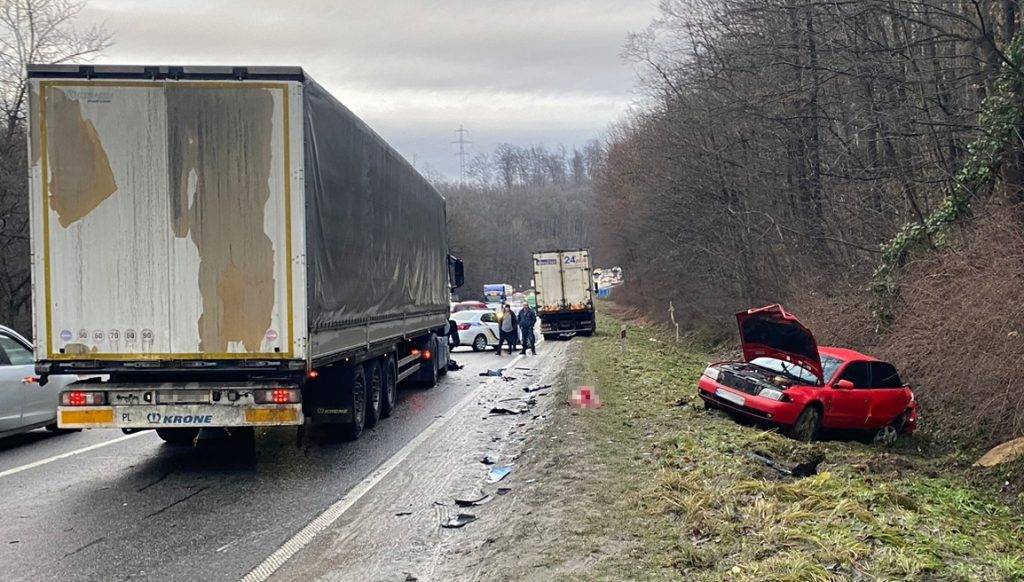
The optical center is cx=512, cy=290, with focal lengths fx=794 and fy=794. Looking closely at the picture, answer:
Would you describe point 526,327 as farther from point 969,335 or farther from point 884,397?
point 969,335

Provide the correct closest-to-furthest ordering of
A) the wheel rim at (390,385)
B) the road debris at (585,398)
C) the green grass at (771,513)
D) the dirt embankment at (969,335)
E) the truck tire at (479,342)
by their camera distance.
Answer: the green grass at (771,513), the dirt embankment at (969,335), the road debris at (585,398), the wheel rim at (390,385), the truck tire at (479,342)

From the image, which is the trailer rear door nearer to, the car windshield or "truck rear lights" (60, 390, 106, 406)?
"truck rear lights" (60, 390, 106, 406)

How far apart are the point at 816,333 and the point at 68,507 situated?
51.6 feet

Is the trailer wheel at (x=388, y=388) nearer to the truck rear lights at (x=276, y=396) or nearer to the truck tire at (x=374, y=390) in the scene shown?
the truck tire at (x=374, y=390)

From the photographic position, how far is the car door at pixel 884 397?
11297 millimetres

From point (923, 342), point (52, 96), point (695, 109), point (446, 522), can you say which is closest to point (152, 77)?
point (52, 96)

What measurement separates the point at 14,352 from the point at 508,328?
57.6 feet

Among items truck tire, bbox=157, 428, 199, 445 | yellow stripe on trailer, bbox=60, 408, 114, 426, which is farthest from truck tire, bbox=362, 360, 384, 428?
yellow stripe on trailer, bbox=60, 408, 114, 426

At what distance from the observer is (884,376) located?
11.6m

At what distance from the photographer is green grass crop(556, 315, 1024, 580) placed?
472cm


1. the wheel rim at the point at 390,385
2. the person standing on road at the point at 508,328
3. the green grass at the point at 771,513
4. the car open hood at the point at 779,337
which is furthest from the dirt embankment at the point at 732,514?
the person standing on road at the point at 508,328

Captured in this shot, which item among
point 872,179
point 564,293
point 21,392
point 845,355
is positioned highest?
point 872,179

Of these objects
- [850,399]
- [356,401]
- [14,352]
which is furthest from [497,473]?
[14,352]

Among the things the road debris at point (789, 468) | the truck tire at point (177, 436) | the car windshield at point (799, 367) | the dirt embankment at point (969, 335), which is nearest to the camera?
the road debris at point (789, 468)
